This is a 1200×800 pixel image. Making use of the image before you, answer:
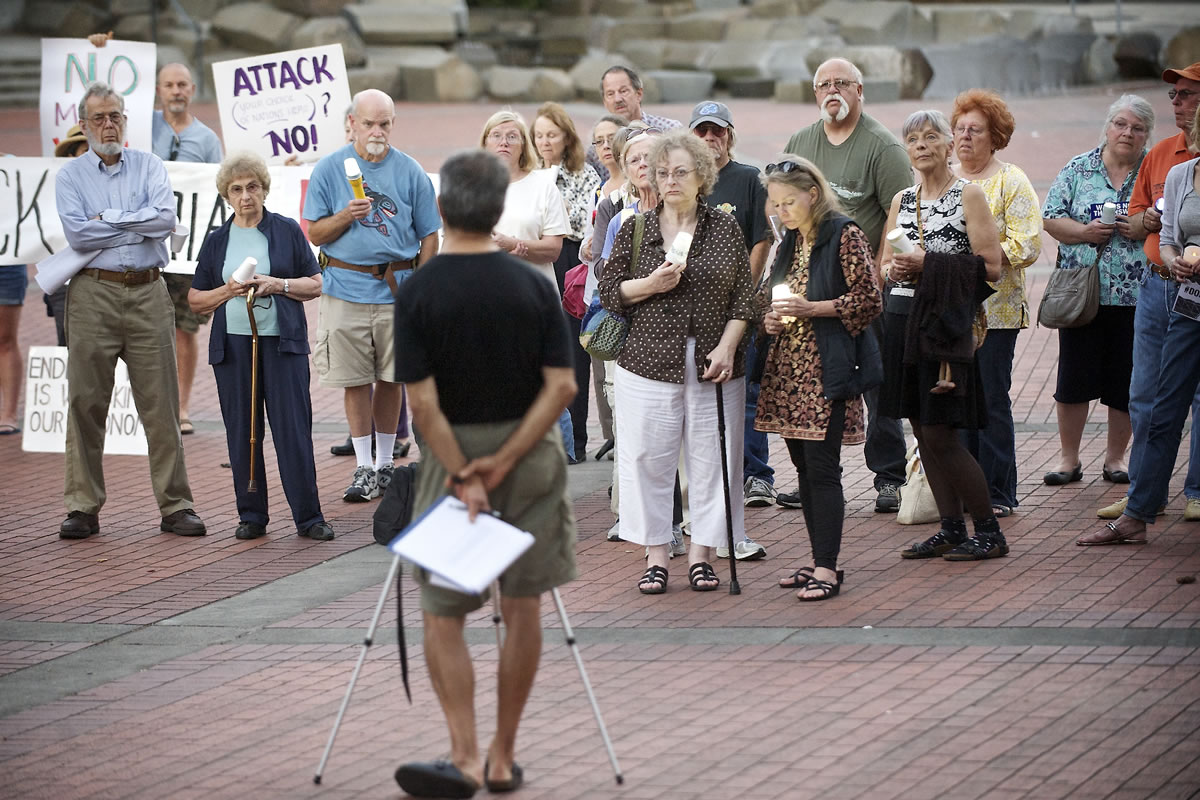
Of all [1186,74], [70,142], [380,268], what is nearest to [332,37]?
[70,142]

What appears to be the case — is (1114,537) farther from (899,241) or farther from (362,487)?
(362,487)

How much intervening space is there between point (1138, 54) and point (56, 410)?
26.2 metres

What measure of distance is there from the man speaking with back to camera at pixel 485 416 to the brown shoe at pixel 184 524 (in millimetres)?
3974

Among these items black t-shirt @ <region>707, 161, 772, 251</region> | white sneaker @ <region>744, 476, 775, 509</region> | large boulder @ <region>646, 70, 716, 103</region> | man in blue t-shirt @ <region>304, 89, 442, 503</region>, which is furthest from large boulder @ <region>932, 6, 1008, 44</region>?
black t-shirt @ <region>707, 161, 772, 251</region>

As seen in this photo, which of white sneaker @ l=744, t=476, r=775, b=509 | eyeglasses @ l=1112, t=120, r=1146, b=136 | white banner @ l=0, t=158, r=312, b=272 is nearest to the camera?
eyeglasses @ l=1112, t=120, r=1146, b=136

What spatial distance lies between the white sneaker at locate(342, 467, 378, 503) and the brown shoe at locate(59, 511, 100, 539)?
1451mm

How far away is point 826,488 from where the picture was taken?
7043 mm

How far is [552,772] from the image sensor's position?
524cm

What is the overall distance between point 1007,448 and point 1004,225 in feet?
3.99

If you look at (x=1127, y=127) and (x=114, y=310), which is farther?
(x=114, y=310)

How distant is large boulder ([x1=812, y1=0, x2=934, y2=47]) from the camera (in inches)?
1304

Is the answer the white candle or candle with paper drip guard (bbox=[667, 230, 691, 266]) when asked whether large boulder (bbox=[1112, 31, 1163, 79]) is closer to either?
the white candle

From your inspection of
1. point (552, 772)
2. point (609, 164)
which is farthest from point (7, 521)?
point (552, 772)

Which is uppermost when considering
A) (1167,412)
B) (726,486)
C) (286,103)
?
(286,103)
